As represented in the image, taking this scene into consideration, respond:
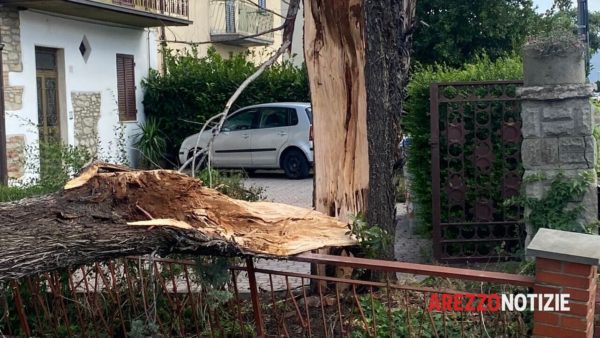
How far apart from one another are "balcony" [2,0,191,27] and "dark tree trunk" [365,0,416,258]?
29.0 feet

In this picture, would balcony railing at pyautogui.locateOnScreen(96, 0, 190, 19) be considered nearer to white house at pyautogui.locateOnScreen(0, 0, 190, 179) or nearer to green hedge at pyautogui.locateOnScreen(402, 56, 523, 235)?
white house at pyautogui.locateOnScreen(0, 0, 190, 179)

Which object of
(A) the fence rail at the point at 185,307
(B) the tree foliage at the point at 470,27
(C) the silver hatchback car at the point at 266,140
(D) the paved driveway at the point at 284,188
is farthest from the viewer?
(B) the tree foliage at the point at 470,27

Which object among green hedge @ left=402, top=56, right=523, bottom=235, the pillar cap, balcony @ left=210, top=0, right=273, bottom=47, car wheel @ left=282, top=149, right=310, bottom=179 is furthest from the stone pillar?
balcony @ left=210, top=0, right=273, bottom=47

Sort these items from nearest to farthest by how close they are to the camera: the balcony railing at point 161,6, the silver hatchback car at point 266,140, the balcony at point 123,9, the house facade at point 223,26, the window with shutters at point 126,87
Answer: the balcony at point 123,9, the silver hatchback car at point 266,140, the balcony railing at point 161,6, the window with shutters at point 126,87, the house facade at point 223,26

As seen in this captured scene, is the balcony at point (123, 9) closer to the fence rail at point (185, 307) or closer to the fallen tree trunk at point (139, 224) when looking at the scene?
the fence rail at point (185, 307)

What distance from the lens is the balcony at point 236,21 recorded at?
78.8 feet

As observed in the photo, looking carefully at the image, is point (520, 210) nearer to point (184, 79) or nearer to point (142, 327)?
point (142, 327)

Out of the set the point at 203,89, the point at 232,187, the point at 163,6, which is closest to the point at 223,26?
the point at 163,6

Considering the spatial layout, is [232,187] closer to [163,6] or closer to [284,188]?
[284,188]

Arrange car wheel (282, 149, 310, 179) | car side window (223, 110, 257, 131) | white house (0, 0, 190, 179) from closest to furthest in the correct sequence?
white house (0, 0, 190, 179) → car wheel (282, 149, 310, 179) → car side window (223, 110, 257, 131)

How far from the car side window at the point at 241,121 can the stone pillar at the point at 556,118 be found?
11294 mm

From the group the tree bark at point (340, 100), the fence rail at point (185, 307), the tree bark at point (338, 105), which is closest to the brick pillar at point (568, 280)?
the fence rail at point (185, 307)

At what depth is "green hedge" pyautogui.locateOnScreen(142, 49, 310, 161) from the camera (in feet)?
63.9

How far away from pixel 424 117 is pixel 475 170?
0.81 m
